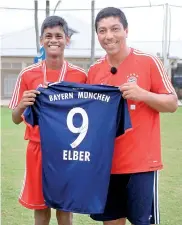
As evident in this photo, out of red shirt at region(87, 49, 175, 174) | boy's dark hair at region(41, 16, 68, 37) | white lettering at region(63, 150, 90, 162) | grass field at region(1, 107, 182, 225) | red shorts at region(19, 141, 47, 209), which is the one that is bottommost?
grass field at region(1, 107, 182, 225)

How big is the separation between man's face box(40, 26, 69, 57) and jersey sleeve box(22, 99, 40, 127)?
1.51 feet

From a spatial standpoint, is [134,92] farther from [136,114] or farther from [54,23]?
[54,23]

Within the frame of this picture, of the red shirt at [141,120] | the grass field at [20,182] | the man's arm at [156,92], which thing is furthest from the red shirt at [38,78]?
→ the grass field at [20,182]

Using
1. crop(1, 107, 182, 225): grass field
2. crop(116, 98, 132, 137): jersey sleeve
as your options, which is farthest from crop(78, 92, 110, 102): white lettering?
crop(1, 107, 182, 225): grass field

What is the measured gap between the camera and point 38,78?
12.4 ft

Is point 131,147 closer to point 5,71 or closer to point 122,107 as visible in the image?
point 122,107

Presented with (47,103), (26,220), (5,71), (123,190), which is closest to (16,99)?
(47,103)

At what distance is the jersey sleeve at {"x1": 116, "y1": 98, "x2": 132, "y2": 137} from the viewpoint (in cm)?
326

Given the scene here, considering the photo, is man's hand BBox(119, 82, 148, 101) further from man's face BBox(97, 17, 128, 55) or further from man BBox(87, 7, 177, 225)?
man's face BBox(97, 17, 128, 55)

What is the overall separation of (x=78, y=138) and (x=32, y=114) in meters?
0.43

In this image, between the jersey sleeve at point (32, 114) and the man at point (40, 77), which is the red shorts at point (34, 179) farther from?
the jersey sleeve at point (32, 114)

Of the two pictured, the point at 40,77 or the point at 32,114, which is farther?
the point at 40,77

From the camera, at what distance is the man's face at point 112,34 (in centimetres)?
332

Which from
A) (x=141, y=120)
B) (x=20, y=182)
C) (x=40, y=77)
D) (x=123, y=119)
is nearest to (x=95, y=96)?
(x=123, y=119)
